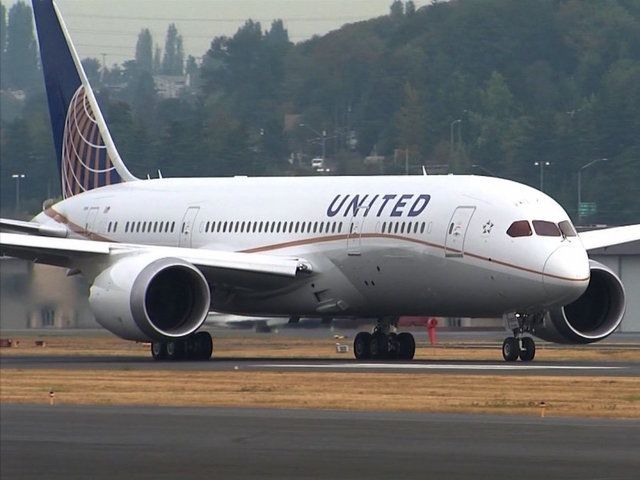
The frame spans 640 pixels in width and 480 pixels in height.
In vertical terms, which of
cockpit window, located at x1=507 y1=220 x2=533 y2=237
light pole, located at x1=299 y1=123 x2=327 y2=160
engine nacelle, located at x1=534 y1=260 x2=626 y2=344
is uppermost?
light pole, located at x1=299 y1=123 x2=327 y2=160

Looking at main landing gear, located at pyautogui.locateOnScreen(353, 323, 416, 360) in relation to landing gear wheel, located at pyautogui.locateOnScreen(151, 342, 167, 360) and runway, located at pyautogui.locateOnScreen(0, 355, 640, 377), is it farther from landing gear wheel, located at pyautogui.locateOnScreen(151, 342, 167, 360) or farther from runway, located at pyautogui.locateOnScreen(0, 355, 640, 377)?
landing gear wheel, located at pyautogui.locateOnScreen(151, 342, 167, 360)

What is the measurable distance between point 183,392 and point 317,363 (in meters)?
10.6

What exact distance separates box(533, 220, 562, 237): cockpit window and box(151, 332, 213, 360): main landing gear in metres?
8.10

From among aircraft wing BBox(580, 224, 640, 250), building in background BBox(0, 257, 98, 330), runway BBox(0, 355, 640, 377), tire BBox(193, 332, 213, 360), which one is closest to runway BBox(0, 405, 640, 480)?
runway BBox(0, 355, 640, 377)

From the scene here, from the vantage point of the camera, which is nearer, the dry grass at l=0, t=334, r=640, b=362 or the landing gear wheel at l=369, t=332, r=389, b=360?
the landing gear wheel at l=369, t=332, r=389, b=360

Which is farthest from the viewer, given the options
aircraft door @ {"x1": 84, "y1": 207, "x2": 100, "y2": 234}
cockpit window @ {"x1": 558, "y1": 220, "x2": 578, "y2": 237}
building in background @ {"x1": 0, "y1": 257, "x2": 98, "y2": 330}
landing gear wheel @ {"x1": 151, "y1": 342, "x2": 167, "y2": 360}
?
aircraft door @ {"x1": 84, "y1": 207, "x2": 100, "y2": 234}

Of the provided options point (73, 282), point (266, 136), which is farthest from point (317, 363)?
point (266, 136)

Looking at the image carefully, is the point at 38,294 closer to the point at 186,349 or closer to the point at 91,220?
the point at 91,220

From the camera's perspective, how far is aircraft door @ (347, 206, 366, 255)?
145 feet

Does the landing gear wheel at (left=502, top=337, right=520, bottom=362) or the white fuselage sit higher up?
the white fuselage

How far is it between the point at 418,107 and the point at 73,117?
87.3 meters

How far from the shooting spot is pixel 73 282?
157ft

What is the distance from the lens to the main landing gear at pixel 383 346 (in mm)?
45188

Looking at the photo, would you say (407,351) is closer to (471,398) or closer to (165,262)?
(165,262)
